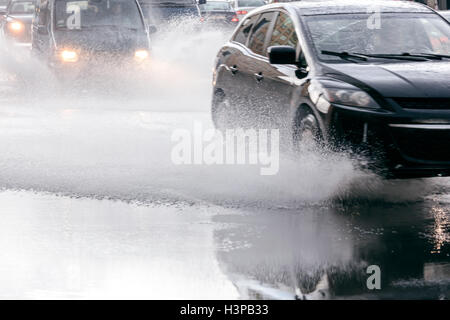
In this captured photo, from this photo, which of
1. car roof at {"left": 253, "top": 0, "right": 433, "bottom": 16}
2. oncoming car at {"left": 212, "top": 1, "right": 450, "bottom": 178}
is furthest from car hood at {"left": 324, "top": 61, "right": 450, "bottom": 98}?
car roof at {"left": 253, "top": 0, "right": 433, "bottom": 16}

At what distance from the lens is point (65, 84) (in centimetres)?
1795

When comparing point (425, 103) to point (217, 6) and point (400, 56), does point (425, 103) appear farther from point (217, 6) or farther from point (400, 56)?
point (217, 6)

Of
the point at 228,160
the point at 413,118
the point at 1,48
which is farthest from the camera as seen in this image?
the point at 1,48

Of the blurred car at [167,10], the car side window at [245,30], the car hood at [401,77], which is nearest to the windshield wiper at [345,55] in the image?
the car hood at [401,77]

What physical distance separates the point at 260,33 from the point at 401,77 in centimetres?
260

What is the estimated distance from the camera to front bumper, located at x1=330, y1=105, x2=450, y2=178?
307 inches

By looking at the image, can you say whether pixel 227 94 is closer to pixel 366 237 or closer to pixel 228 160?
pixel 228 160

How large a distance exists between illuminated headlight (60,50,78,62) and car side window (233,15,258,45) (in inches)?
271

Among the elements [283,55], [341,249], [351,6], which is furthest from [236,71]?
[341,249]

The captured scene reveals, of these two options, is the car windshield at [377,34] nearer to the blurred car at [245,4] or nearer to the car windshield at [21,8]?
the car windshield at [21,8]

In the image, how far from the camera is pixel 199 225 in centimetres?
741

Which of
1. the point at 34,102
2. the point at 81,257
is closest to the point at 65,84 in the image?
the point at 34,102
